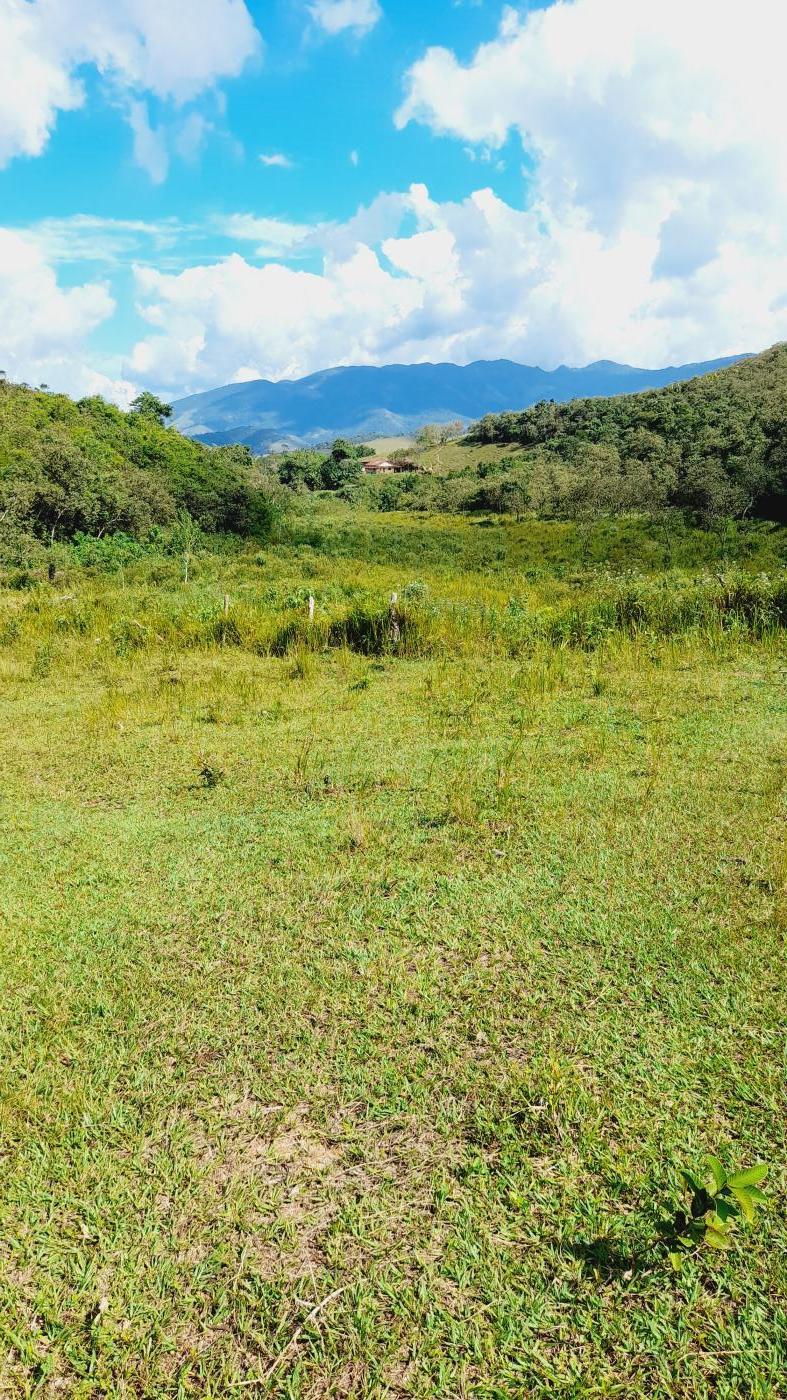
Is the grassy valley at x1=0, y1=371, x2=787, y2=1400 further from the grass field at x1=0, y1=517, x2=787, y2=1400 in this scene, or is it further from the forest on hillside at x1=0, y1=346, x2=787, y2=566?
the forest on hillside at x1=0, y1=346, x2=787, y2=566

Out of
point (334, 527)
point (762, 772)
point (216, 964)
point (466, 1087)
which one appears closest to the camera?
point (466, 1087)

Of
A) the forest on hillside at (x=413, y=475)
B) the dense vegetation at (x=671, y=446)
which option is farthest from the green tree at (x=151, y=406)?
the dense vegetation at (x=671, y=446)

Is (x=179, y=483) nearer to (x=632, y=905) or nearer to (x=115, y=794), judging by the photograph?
(x=115, y=794)

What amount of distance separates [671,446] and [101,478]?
4267cm

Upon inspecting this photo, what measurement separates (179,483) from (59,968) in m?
36.9

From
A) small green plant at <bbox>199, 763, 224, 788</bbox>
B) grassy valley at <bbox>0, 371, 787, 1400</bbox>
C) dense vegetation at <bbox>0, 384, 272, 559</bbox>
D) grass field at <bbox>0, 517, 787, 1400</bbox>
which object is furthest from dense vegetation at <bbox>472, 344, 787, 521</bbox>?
small green plant at <bbox>199, 763, 224, 788</bbox>

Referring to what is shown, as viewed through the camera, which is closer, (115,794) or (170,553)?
(115,794)

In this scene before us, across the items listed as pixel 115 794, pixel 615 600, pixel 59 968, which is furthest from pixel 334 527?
pixel 59 968

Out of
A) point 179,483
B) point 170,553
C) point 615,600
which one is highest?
point 179,483

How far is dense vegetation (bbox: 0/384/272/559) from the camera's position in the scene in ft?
90.5

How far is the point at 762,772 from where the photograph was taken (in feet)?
18.7

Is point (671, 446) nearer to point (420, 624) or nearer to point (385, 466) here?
point (385, 466)

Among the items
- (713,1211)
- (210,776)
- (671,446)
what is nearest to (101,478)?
(210,776)

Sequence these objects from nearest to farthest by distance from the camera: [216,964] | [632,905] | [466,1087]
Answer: [466,1087] → [216,964] → [632,905]
